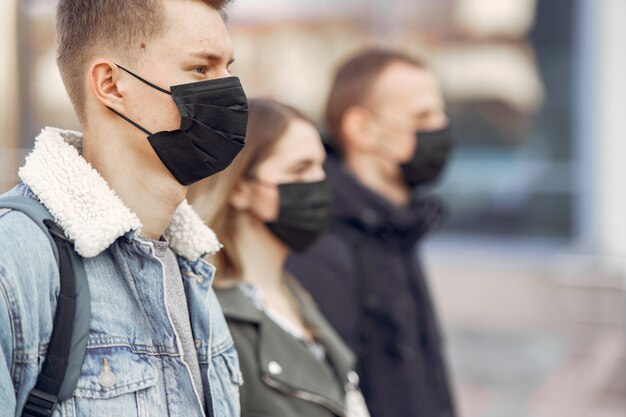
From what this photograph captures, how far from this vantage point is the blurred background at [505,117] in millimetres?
9664

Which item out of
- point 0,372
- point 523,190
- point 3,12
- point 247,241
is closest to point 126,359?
point 0,372

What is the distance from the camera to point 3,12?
464cm

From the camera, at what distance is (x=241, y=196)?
9.73ft

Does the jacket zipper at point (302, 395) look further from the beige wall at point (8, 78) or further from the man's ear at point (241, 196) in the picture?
the beige wall at point (8, 78)

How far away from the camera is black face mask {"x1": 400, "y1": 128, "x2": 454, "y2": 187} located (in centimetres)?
403

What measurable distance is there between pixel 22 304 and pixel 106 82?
0.46m

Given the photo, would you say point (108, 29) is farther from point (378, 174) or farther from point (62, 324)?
point (378, 174)

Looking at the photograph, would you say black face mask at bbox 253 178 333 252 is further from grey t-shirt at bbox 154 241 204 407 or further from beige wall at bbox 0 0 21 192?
beige wall at bbox 0 0 21 192

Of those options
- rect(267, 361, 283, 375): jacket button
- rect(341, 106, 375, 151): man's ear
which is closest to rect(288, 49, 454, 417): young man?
rect(341, 106, 375, 151): man's ear

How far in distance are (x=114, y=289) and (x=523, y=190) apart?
353 inches

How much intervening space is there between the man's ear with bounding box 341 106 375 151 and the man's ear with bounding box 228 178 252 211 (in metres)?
1.03

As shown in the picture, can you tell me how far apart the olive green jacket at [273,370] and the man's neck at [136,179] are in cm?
71

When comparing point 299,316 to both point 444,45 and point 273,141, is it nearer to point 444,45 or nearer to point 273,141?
point 273,141

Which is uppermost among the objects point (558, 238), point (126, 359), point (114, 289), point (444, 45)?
point (114, 289)
